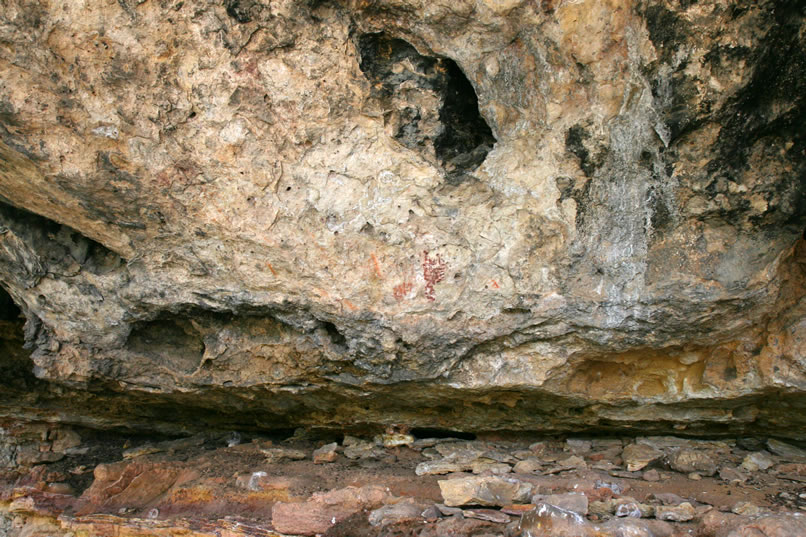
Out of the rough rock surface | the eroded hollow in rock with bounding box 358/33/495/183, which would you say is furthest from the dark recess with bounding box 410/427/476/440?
the eroded hollow in rock with bounding box 358/33/495/183

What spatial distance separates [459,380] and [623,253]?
1107mm

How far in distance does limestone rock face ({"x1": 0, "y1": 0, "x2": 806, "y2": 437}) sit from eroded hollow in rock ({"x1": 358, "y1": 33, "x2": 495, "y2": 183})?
0.03ft

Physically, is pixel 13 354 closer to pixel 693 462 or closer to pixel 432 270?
pixel 432 270

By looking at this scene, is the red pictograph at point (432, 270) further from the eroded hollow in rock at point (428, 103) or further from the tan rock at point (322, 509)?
the tan rock at point (322, 509)

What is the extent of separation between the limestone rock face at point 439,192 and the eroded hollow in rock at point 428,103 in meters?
0.01

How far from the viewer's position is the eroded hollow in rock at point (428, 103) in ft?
9.11

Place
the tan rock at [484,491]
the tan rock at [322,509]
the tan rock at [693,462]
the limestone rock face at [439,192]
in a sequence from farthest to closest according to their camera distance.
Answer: the tan rock at [693,462] → the tan rock at [322,509] → the tan rock at [484,491] → the limestone rock face at [439,192]

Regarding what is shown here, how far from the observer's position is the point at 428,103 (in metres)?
2.88

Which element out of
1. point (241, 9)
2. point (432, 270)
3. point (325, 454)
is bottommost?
point (325, 454)

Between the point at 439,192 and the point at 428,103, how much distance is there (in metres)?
0.42

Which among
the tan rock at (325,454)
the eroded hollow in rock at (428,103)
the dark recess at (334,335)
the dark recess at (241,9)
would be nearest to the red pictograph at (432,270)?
the eroded hollow in rock at (428,103)

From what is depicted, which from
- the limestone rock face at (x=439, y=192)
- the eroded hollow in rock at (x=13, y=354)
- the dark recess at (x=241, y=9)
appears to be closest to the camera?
the limestone rock face at (x=439, y=192)

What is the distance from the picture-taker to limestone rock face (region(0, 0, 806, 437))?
254 centimetres

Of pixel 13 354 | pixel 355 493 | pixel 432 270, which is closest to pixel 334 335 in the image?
pixel 432 270
